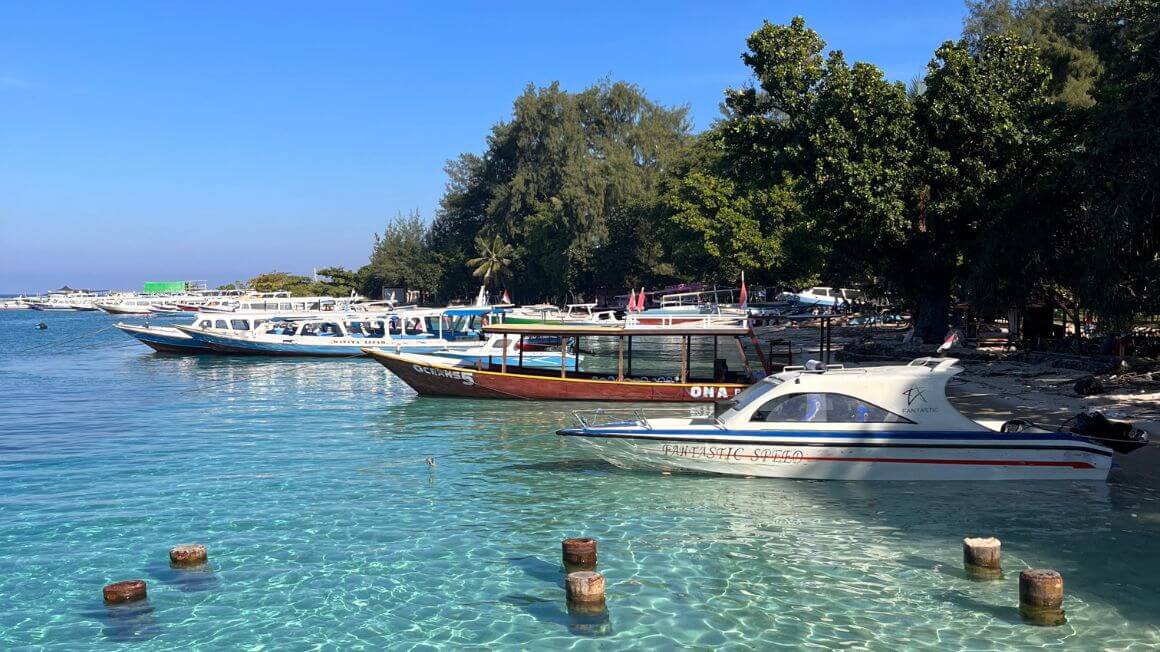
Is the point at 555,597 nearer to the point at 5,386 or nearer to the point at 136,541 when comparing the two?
the point at 136,541

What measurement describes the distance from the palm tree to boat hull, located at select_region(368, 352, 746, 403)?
62.3m

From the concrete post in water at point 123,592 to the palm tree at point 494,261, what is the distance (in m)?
79.9

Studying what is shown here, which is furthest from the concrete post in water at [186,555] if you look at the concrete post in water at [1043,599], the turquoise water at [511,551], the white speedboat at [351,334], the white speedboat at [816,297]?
the white speedboat at [816,297]

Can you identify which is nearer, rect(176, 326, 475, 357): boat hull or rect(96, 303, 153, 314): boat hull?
rect(176, 326, 475, 357): boat hull

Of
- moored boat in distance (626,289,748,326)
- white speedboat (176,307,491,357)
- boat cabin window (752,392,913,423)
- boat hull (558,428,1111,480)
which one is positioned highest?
moored boat in distance (626,289,748,326)

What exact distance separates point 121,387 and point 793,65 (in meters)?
28.4

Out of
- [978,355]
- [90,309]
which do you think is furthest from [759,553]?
[90,309]

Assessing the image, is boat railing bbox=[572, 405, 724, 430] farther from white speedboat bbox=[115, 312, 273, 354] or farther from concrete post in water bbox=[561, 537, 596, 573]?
white speedboat bbox=[115, 312, 273, 354]

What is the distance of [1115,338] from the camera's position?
27.2 meters

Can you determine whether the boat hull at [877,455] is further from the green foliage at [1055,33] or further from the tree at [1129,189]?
the green foliage at [1055,33]

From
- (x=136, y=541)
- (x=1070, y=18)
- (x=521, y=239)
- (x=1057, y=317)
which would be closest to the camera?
(x=136, y=541)

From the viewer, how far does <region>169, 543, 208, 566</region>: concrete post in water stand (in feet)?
37.2

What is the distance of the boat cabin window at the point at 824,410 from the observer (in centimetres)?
1488

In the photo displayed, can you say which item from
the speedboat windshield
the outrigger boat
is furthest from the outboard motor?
the outrigger boat
